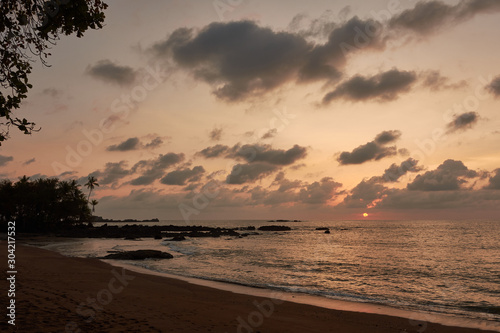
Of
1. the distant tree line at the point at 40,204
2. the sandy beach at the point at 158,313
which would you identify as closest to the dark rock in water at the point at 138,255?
the sandy beach at the point at 158,313

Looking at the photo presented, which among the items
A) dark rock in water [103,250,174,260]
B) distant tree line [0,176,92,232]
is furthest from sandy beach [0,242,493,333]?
distant tree line [0,176,92,232]

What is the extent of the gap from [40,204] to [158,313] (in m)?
90.4

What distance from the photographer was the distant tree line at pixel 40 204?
8050 centimetres

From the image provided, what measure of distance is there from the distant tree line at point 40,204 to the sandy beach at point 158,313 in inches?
3085

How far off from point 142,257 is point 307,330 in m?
28.0

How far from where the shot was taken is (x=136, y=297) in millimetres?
13867

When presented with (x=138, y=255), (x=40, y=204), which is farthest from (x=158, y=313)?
(x=40, y=204)

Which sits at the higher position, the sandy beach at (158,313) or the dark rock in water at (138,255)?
the sandy beach at (158,313)

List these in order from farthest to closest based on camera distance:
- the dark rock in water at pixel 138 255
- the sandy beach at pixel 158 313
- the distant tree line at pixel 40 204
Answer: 1. the distant tree line at pixel 40 204
2. the dark rock in water at pixel 138 255
3. the sandy beach at pixel 158 313

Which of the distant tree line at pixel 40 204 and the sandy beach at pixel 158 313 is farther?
the distant tree line at pixel 40 204

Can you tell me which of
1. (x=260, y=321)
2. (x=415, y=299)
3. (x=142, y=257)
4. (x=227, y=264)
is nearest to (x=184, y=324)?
(x=260, y=321)

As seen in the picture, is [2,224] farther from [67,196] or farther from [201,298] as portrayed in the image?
[201,298]

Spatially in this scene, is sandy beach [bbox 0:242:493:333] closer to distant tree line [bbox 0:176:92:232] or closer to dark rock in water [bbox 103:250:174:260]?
dark rock in water [bbox 103:250:174:260]

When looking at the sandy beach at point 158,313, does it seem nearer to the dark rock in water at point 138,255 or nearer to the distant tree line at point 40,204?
the dark rock in water at point 138,255
